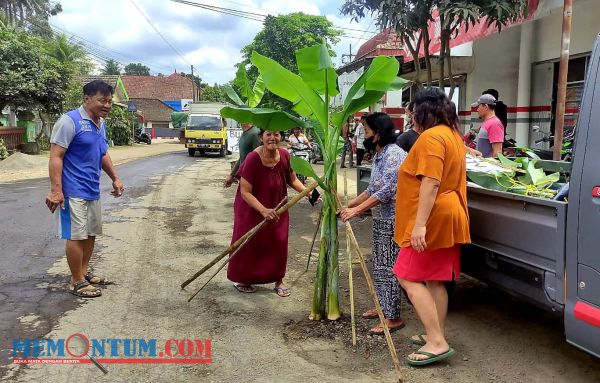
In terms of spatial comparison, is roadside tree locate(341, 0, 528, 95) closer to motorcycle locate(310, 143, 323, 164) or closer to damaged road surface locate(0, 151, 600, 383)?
damaged road surface locate(0, 151, 600, 383)

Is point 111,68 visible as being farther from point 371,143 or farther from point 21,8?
point 371,143

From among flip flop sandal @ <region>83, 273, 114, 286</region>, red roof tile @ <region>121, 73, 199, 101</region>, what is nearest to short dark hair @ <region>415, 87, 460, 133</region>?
flip flop sandal @ <region>83, 273, 114, 286</region>

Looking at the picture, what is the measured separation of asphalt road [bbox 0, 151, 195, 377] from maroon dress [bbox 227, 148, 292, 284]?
58.6 inches

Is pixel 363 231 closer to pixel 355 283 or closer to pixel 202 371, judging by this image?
pixel 355 283

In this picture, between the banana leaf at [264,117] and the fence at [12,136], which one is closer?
the banana leaf at [264,117]

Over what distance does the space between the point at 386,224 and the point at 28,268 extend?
389cm

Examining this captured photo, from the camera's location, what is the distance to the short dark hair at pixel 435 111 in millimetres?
3340

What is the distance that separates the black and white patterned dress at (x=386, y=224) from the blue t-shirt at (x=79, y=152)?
2539 mm

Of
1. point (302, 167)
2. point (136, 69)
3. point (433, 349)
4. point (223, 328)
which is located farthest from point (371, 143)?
point (136, 69)

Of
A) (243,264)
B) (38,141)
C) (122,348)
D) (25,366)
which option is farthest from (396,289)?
(38,141)

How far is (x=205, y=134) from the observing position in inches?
1037

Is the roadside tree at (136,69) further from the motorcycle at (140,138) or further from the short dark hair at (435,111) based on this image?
the short dark hair at (435,111)

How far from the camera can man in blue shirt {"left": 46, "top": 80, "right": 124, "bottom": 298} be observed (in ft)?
14.7

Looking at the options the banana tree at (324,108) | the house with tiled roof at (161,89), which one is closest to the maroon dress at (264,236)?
the banana tree at (324,108)
